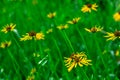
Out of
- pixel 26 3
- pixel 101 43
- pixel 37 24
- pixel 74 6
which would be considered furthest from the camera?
pixel 26 3

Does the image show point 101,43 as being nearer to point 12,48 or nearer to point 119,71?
point 119,71

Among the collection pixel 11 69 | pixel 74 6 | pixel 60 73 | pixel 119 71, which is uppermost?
pixel 74 6

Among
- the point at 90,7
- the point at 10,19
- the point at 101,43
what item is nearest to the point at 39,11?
the point at 10,19

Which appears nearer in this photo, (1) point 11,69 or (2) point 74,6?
(1) point 11,69

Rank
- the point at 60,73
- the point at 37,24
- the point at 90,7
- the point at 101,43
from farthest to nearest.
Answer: the point at 37,24 < the point at 101,43 < the point at 60,73 < the point at 90,7

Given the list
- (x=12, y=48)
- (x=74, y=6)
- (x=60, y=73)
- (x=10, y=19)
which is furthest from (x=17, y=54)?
(x=74, y=6)

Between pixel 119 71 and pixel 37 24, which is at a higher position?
pixel 37 24

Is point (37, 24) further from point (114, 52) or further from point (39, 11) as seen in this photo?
point (114, 52)
